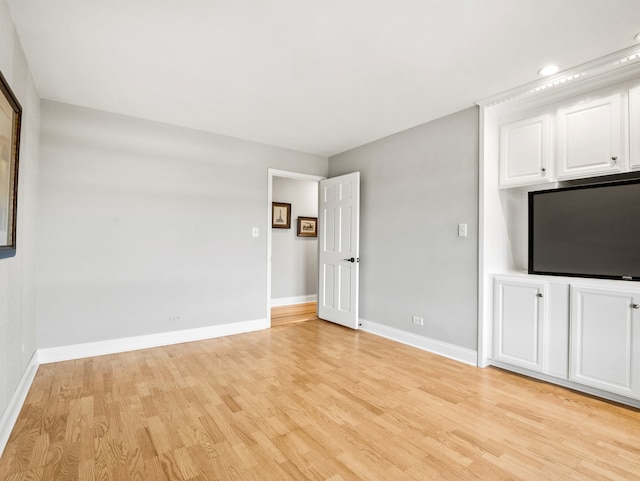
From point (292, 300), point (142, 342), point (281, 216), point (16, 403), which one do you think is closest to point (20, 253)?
point (16, 403)

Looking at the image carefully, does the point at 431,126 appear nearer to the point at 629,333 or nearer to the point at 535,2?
the point at 535,2

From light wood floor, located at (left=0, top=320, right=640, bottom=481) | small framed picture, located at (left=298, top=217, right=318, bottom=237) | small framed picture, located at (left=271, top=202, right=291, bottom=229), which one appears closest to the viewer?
light wood floor, located at (left=0, top=320, right=640, bottom=481)

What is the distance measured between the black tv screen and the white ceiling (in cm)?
101

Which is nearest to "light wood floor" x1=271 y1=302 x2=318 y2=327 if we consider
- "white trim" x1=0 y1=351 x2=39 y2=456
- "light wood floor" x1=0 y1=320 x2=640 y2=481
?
"light wood floor" x1=0 y1=320 x2=640 y2=481

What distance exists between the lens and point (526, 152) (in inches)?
116

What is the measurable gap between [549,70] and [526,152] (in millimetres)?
681

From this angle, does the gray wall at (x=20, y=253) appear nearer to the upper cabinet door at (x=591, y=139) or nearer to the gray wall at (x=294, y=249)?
the gray wall at (x=294, y=249)

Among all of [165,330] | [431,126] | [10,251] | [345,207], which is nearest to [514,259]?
[431,126]

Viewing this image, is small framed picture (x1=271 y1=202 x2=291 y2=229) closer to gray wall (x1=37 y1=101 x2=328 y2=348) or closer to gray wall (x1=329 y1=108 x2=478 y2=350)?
gray wall (x1=37 y1=101 x2=328 y2=348)

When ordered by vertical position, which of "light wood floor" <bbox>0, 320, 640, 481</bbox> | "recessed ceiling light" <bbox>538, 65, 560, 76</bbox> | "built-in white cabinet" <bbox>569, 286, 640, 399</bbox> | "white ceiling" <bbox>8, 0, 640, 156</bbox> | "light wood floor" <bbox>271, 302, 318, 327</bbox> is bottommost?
"light wood floor" <bbox>271, 302, 318, 327</bbox>

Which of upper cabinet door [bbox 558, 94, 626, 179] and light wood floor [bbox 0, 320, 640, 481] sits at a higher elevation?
upper cabinet door [bbox 558, 94, 626, 179]

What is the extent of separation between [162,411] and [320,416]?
1079mm

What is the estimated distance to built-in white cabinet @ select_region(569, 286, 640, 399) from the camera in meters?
2.27

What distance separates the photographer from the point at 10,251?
6.50 feet
